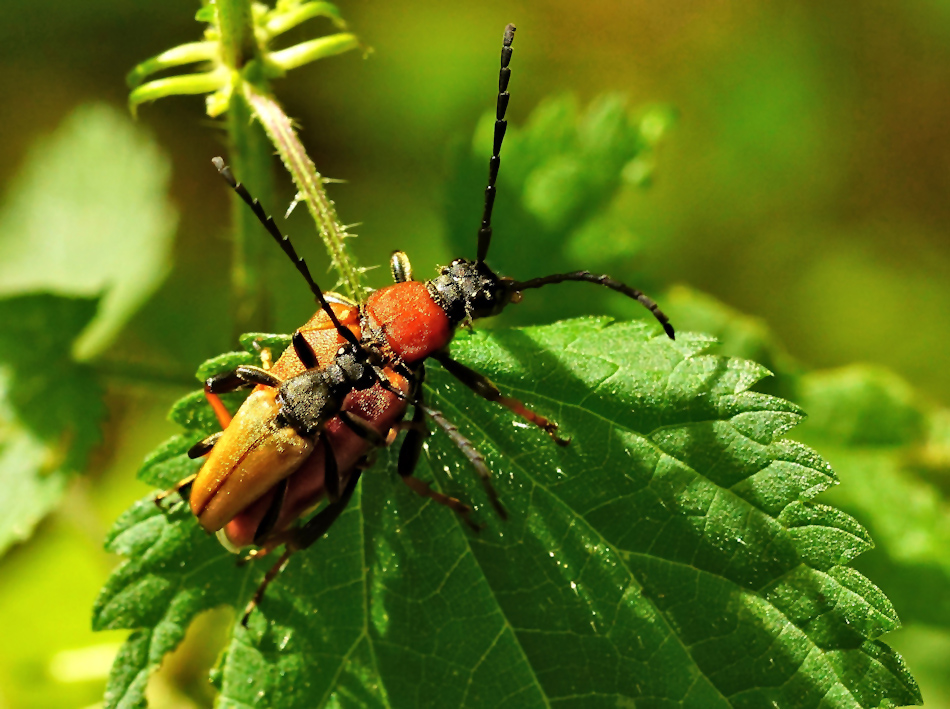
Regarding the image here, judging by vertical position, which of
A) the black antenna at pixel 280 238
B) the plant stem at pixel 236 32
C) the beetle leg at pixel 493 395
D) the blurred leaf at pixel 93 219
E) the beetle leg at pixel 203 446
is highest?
the blurred leaf at pixel 93 219

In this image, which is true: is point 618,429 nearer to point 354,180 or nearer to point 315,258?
point 315,258

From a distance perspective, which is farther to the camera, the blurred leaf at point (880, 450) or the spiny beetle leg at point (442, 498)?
the blurred leaf at point (880, 450)

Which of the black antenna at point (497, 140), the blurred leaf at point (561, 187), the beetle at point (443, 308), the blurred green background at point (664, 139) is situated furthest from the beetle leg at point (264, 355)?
the blurred green background at point (664, 139)

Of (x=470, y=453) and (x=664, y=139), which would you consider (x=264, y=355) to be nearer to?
(x=470, y=453)

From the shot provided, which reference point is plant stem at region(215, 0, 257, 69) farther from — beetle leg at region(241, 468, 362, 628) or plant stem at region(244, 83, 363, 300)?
beetle leg at region(241, 468, 362, 628)

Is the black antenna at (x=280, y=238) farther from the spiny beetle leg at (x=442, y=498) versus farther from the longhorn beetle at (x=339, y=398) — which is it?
the spiny beetle leg at (x=442, y=498)

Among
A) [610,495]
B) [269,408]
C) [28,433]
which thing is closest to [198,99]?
[28,433]

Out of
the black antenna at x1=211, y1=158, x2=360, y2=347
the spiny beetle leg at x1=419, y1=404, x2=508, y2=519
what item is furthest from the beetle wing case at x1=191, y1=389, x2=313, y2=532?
the spiny beetle leg at x1=419, y1=404, x2=508, y2=519
